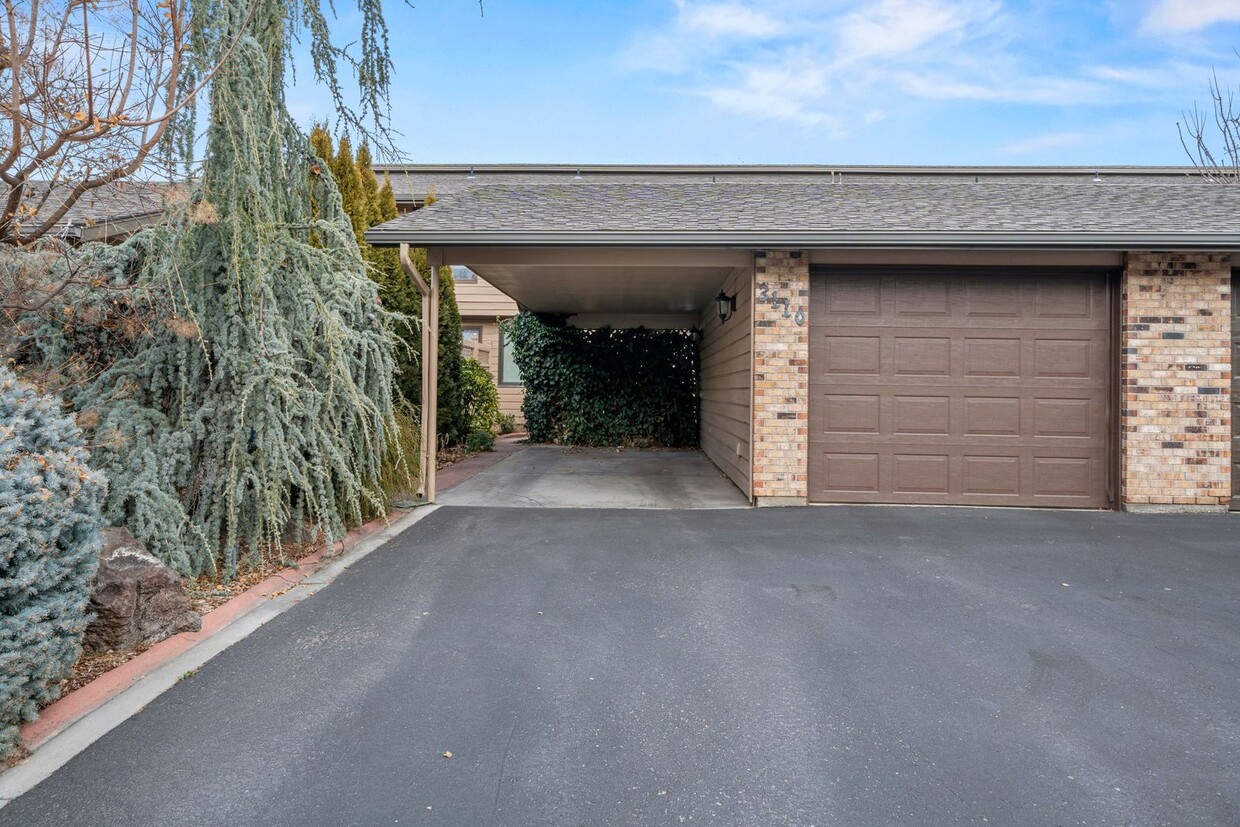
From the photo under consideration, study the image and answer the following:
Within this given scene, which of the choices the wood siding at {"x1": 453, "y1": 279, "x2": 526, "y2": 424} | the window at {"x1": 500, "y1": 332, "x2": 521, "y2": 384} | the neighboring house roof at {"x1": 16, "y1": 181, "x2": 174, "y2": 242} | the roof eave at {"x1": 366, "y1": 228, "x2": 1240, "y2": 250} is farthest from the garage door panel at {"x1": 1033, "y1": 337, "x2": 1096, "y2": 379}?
the window at {"x1": 500, "y1": 332, "x2": 521, "y2": 384}

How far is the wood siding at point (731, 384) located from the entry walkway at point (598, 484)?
0.32 metres

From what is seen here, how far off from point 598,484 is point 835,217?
413 centimetres

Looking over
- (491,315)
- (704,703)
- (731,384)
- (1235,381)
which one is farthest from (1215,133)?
(704,703)

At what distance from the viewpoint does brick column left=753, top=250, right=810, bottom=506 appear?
668cm

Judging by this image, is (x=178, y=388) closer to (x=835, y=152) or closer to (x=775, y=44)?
(x=775, y=44)

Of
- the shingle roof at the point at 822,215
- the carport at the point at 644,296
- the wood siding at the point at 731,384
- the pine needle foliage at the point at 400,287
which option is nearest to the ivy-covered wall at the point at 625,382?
the carport at the point at 644,296

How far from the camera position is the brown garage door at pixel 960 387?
670cm

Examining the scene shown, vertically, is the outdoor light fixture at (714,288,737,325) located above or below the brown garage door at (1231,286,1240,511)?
above

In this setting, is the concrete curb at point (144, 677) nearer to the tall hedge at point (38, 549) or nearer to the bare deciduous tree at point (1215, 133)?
the tall hedge at point (38, 549)

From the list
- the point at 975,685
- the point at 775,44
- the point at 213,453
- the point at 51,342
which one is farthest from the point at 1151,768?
the point at 775,44

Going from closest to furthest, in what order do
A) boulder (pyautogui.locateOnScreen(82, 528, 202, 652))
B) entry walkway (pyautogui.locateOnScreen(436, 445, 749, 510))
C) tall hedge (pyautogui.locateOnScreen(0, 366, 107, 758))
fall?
tall hedge (pyautogui.locateOnScreen(0, 366, 107, 758))
boulder (pyautogui.locateOnScreen(82, 528, 202, 652))
entry walkway (pyautogui.locateOnScreen(436, 445, 749, 510))

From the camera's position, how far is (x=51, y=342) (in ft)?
14.3

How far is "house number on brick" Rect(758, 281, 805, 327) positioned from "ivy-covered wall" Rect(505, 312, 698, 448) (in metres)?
6.18

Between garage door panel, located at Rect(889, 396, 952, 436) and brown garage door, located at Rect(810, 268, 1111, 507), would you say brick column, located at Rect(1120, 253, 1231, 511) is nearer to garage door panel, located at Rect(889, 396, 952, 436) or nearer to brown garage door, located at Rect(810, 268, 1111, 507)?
brown garage door, located at Rect(810, 268, 1111, 507)
